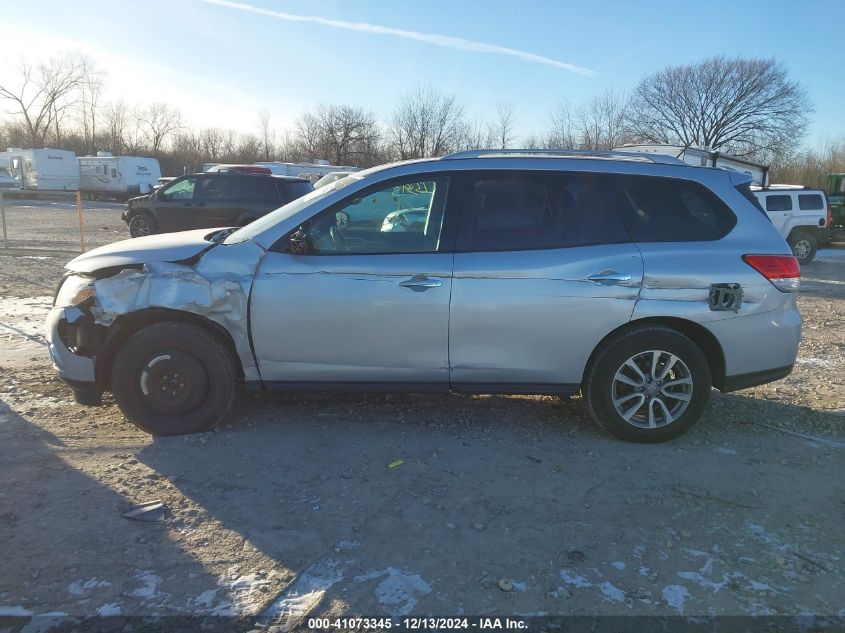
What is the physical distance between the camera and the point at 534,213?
4.04 meters

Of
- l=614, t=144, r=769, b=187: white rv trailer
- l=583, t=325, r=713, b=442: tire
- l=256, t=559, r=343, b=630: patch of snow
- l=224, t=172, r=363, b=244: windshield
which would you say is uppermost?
l=614, t=144, r=769, b=187: white rv trailer

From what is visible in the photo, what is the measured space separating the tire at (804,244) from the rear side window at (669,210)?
48.4 ft

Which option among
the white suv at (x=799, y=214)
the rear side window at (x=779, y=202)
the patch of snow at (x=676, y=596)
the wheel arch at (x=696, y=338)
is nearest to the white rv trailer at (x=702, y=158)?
the rear side window at (x=779, y=202)

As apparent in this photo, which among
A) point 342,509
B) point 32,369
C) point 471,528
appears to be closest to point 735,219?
point 471,528

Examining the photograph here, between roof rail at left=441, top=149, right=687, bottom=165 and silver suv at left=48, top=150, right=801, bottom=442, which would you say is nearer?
silver suv at left=48, top=150, right=801, bottom=442

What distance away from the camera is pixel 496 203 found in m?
4.04

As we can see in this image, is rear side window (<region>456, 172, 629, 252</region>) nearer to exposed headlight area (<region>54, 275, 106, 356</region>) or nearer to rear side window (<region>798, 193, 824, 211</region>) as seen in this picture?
exposed headlight area (<region>54, 275, 106, 356</region>)

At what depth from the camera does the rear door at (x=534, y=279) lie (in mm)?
3875

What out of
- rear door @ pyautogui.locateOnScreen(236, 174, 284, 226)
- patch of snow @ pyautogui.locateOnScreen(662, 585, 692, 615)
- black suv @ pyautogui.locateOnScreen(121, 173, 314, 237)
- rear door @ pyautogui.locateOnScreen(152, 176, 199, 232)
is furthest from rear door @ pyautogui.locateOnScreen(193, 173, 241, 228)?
patch of snow @ pyautogui.locateOnScreen(662, 585, 692, 615)

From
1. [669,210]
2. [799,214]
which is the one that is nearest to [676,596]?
[669,210]

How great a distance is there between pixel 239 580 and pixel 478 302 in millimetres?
2087

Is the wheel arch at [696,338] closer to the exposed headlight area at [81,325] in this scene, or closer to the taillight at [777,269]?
the taillight at [777,269]

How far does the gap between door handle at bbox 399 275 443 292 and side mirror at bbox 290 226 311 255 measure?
0.65 metres

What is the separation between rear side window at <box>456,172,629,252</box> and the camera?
13.0 ft
